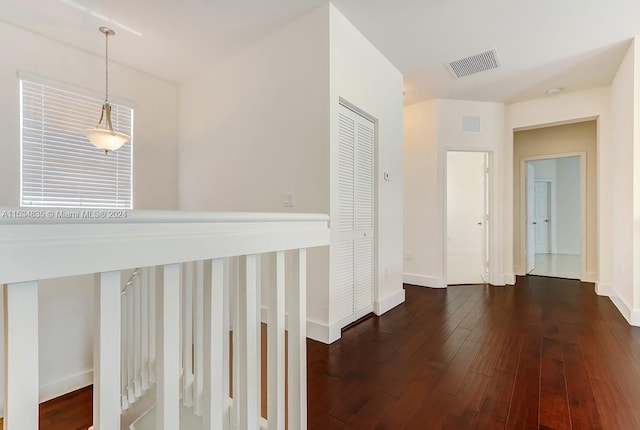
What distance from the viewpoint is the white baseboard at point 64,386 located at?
2.41m

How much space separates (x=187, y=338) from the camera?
5.07ft

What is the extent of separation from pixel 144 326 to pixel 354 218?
73.6 inches

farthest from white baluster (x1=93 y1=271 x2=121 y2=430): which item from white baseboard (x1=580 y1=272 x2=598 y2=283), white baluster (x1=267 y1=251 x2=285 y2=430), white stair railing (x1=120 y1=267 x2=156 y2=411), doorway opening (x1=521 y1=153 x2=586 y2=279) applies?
doorway opening (x1=521 y1=153 x2=586 y2=279)

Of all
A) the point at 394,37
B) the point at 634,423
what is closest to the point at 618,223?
the point at 634,423

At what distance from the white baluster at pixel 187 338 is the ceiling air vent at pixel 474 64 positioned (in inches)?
135

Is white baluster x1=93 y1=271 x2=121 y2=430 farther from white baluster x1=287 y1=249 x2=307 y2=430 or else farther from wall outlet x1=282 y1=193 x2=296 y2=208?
wall outlet x1=282 y1=193 x2=296 y2=208

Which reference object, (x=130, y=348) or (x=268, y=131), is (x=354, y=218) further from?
(x=130, y=348)

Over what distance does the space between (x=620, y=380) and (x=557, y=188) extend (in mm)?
6953

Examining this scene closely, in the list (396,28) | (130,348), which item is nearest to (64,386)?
(130,348)

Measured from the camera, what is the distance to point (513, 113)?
4523 millimetres

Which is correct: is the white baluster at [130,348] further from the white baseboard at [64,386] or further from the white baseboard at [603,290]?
the white baseboard at [603,290]

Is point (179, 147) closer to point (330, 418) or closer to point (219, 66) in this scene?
point (219, 66)

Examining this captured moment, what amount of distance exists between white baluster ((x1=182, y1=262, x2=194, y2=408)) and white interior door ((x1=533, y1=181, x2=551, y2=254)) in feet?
27.2

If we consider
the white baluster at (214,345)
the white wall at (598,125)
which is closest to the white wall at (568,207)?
the white wall at (598,125)
